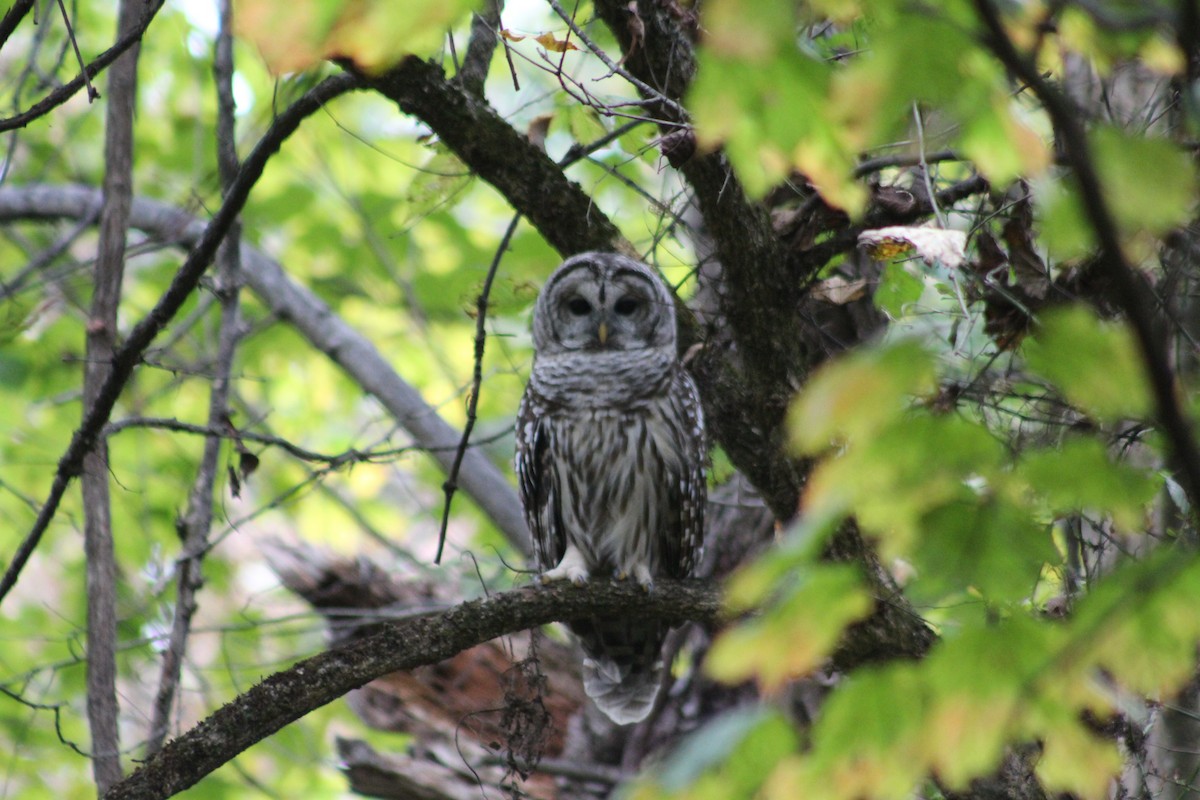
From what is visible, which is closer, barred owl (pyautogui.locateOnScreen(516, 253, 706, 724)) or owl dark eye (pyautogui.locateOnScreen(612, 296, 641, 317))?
barred owl (pyautogui.locateOnScreen(516, 253, 706, 724))

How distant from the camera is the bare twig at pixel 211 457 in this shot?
3.76 meters

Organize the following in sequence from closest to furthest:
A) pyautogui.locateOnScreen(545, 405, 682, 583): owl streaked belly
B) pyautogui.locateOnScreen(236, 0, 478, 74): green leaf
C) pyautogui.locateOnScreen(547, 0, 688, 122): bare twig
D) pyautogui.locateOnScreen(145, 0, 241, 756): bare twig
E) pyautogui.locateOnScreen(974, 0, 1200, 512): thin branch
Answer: pyautogui.locateOnScreen(974, 0, 1200, 512): thin branch
pyautogui.locateOnScreen(236, 0, 478, 74): green leaf
pyautogui.locateOnScreen(547, 0, 688, 122): bare twig
pyautogui.locateOnScreen(145, 0, 241, 756): bare twig
pyautogui.locateOnScreen(545, 405, 682, 583): owl streaked belly

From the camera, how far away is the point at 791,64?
1113mm

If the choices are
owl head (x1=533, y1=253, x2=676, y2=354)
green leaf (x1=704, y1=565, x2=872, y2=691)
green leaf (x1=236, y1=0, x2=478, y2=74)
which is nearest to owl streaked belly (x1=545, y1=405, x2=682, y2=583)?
owl head (x1=533, y1=253, x2=676, y2=354)

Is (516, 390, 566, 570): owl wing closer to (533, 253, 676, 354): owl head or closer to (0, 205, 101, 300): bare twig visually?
(533, 253, 676, 354): owl head

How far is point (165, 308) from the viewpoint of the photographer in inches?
128

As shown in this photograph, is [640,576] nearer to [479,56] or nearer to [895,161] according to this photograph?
[895,161]

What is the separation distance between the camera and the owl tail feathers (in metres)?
4.48

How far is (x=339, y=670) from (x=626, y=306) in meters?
2.17

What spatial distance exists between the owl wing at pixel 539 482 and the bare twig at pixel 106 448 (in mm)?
1509

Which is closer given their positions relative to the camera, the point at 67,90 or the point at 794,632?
the point at 794,632

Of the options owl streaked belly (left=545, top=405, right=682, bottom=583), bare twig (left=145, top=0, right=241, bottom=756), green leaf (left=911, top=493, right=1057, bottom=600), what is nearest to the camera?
green leaf (left=911, top=493, right=1057, bottom=600)

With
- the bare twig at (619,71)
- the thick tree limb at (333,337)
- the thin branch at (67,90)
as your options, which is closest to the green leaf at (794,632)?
the bare twig at (619,71)

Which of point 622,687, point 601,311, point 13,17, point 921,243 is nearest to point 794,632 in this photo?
point 921,243
